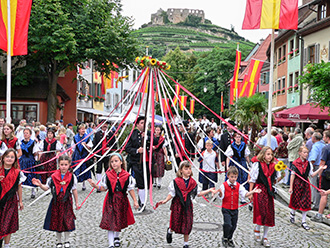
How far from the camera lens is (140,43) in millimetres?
24984

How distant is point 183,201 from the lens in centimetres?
582

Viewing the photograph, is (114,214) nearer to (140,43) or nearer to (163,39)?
(140,43)

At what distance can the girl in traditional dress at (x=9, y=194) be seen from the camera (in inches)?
215

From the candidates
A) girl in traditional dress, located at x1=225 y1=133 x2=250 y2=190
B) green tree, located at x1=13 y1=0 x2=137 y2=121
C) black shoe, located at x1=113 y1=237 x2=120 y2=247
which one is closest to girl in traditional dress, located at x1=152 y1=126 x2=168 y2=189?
girl in traditional dress, located at x1=225 y1=133 x2=250 y2=190

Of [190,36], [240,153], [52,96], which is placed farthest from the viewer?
[190,36]

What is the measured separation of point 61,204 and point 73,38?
17.6 meters

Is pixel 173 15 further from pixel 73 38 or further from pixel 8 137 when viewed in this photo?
pixel 8 137

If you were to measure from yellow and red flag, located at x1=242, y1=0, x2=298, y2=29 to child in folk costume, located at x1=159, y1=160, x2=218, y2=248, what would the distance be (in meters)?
6.77

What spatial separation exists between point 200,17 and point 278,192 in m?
176

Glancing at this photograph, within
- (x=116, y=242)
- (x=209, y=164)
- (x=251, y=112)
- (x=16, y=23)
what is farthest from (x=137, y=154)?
(x=251, y=112)

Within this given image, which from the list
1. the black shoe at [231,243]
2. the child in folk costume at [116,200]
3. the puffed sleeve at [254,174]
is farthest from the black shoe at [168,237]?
the puffed sleeve at [254,174]

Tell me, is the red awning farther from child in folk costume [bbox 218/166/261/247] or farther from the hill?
the hill

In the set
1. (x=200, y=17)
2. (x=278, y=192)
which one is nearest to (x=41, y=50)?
(x=278, y=192)

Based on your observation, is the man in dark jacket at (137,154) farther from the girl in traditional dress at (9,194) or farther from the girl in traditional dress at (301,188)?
the girl in traditional dress at (9,194)
